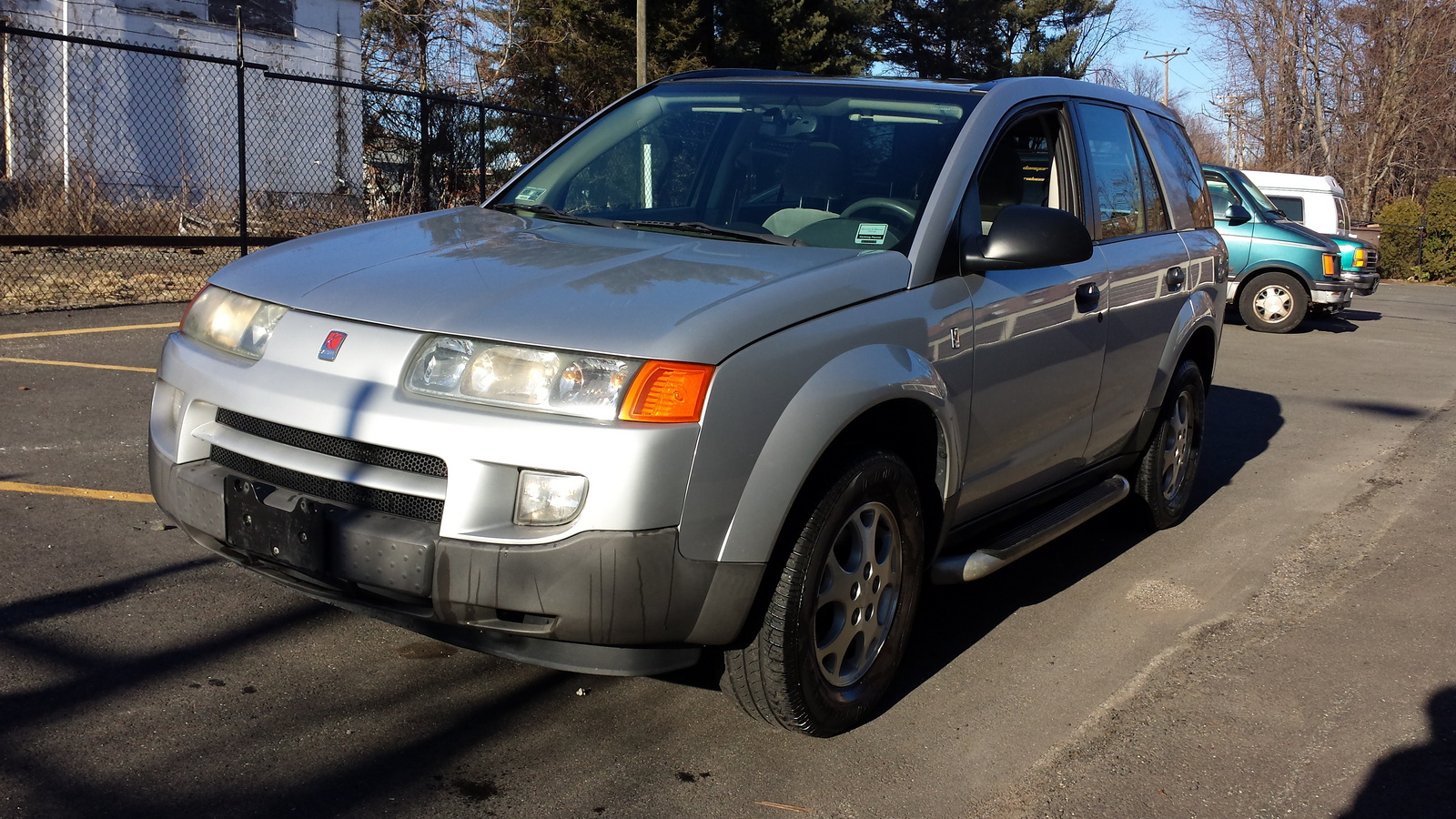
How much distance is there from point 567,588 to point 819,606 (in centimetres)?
81

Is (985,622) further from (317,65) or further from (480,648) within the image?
(317,65)

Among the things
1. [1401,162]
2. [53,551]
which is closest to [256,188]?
[53,551]

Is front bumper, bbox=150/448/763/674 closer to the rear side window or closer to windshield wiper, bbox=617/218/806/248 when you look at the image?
windshield wiper, bbox=617/218/806/248

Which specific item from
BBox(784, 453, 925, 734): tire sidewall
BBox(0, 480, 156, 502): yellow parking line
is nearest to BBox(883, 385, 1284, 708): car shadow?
BBox(784, 453, 925, 734): tire sidewall

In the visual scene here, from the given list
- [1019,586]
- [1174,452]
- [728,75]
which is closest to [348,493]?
[728,75]

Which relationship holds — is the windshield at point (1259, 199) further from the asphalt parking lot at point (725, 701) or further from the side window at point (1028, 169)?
the side window at point (1028, 169)

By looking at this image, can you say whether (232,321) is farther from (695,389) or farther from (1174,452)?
(1174,452)

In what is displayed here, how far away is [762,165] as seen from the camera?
4121mm

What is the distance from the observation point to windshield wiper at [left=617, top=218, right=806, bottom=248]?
12.1 feet

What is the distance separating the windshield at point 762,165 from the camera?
→ 3.78 metres

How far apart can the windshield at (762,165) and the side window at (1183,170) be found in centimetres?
179

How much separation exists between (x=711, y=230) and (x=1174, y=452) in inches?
112

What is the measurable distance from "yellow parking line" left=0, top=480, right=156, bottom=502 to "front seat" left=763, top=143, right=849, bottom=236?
2927 mm

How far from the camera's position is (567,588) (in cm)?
269
